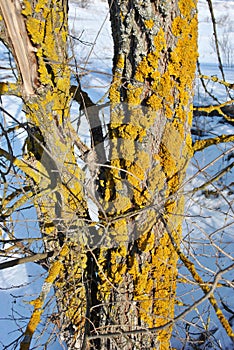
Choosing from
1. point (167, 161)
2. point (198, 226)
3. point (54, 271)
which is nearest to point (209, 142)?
point (167, 161)

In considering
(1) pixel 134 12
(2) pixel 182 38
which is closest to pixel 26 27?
(1) pixel 134 12

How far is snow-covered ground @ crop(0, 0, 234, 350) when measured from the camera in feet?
5.18

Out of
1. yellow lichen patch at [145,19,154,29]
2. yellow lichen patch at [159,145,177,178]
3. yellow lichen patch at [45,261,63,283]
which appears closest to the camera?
yellow lichen patch at [145,19,154,29]

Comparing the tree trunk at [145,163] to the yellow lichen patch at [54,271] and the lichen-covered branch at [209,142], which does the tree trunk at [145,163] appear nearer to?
the lichen-covered branch at [209,142]

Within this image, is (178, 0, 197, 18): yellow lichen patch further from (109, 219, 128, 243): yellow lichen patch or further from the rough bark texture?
(109, 219, 128, 243): yellow lichen patch

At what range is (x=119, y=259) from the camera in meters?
1.52

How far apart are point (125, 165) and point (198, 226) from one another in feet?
1.11

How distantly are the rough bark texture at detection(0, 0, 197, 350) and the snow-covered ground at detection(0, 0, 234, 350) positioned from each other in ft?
0.29

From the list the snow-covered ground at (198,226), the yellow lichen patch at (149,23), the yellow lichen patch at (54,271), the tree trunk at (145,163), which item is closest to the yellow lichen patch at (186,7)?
the tree trunk at (145,163)

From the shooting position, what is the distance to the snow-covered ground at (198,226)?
158 centimetres

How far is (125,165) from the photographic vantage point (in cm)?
142

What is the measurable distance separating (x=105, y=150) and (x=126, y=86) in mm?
347

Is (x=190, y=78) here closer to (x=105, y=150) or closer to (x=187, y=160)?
(x=187, y=160)

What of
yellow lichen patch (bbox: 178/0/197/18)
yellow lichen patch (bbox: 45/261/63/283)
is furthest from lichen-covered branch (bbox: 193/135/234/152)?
yellow lichen patch (bbox: 45/261/63/283)
